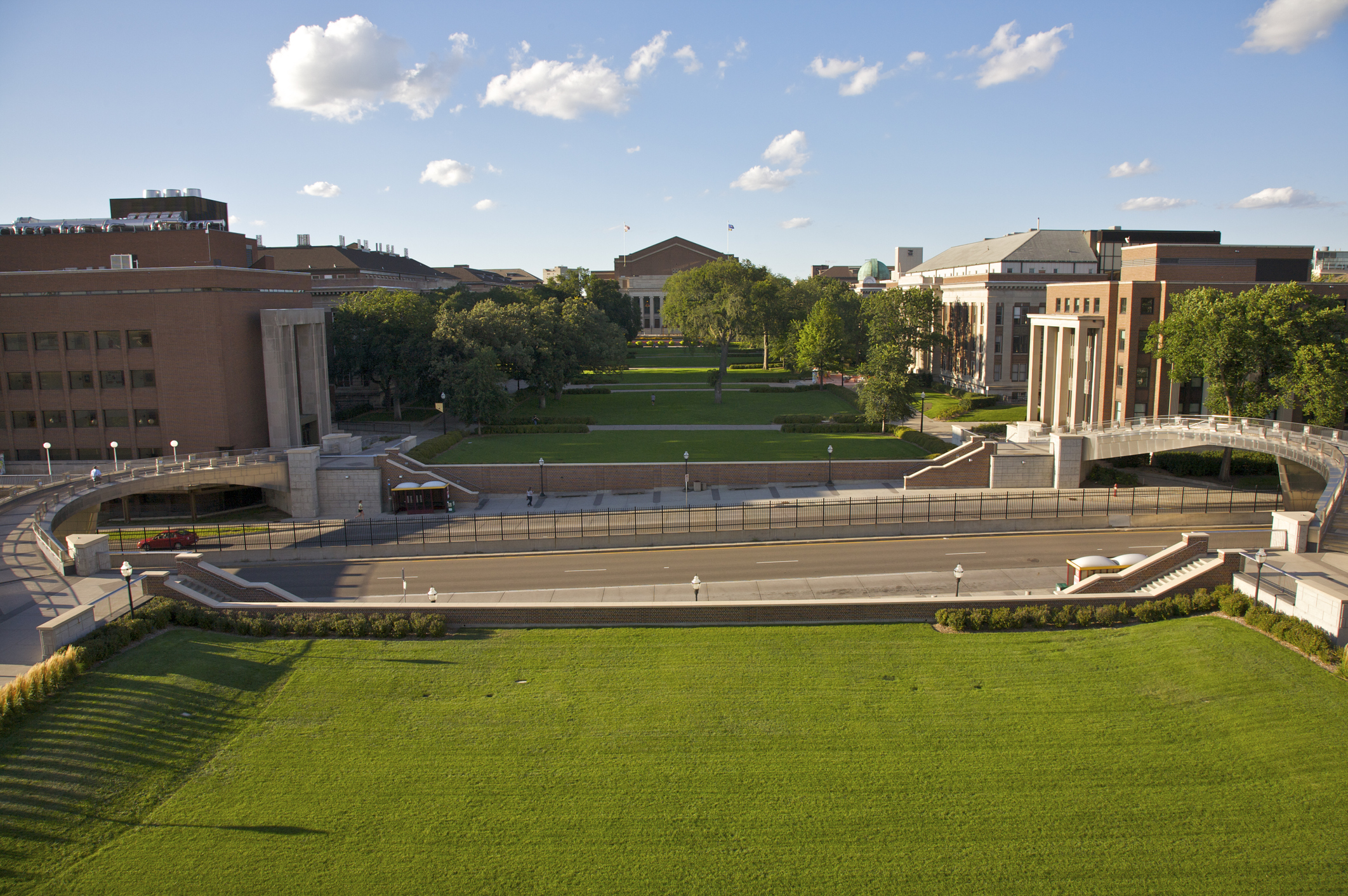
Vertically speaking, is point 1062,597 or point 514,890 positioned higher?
point 1062,597

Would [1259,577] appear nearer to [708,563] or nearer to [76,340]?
[708,563]

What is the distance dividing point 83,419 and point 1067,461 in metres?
57.1

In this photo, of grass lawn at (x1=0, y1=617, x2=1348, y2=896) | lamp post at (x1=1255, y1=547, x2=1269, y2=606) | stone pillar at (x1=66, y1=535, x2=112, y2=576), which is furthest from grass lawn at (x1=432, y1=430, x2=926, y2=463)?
grass lawn at (x1=0, y1=617, x2=1348, y2=896)

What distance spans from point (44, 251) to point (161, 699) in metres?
42.0

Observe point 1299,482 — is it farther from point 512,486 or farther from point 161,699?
point 161,699

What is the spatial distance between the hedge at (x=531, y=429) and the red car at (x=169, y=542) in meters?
23.8

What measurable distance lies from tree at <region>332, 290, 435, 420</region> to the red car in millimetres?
24397

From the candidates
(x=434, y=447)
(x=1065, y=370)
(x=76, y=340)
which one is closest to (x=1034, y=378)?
(x=1065, y=370)

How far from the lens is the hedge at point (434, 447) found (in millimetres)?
50438

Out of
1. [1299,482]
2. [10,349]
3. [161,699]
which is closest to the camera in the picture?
[161,699]

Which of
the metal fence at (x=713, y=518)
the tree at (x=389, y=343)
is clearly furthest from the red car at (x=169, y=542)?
the tree at (x=389, y=343)

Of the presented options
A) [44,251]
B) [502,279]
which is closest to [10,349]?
[44,251]

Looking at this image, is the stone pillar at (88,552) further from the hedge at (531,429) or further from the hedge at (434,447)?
the hedge at (531,429)

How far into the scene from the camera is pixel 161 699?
19.9 metres
